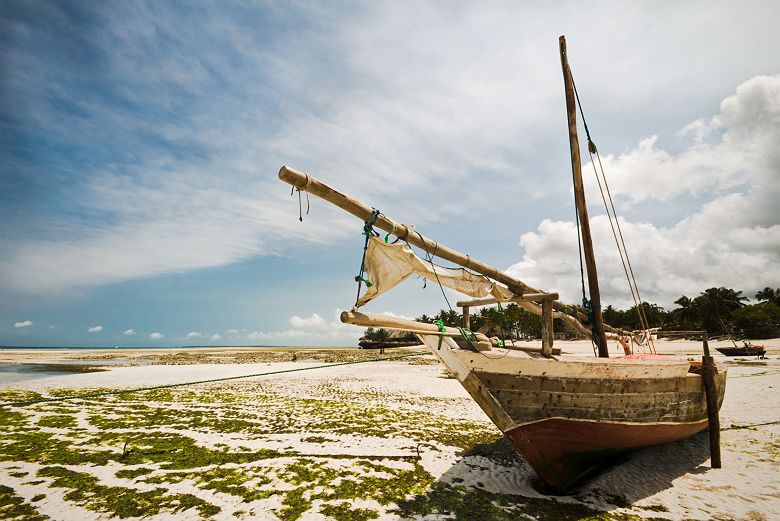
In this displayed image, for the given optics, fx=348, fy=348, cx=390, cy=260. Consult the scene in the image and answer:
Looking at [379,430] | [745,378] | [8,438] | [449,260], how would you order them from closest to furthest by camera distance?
[449,260] → [8,438] → [379,430] → [745,378]

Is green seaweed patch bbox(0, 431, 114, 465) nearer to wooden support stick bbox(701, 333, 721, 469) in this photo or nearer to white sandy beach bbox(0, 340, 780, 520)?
white sandy beach bbox(0, 340, 780, 520)

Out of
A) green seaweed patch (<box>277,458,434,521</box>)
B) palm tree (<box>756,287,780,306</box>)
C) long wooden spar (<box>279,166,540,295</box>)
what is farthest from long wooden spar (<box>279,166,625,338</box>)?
palm tree (<box>756,287,780,306</box>)

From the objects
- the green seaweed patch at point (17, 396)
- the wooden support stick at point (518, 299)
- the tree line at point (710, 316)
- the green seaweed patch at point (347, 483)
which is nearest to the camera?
the green seaweed patch at point (347, 483)

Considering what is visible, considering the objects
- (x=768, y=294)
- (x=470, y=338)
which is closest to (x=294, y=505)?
(x=470, y=338)

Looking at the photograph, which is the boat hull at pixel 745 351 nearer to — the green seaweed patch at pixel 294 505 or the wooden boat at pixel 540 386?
the wooden boat at pixel 540 386

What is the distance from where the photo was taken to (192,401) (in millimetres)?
15273

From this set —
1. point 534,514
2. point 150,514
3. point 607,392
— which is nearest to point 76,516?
point 150,514

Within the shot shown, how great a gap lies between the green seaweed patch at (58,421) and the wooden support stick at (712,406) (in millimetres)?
17216

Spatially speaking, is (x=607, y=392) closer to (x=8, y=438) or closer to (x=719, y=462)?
(x=719, y=462)

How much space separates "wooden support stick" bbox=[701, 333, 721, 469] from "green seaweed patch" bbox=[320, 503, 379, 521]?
7.80 meters

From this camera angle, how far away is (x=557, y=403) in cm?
636

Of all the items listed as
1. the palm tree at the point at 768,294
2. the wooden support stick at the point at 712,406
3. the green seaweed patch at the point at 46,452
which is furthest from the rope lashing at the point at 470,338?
the palm tree at the point at 768,294

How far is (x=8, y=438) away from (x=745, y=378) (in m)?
31.1

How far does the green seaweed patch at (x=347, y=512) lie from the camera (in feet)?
18.2
